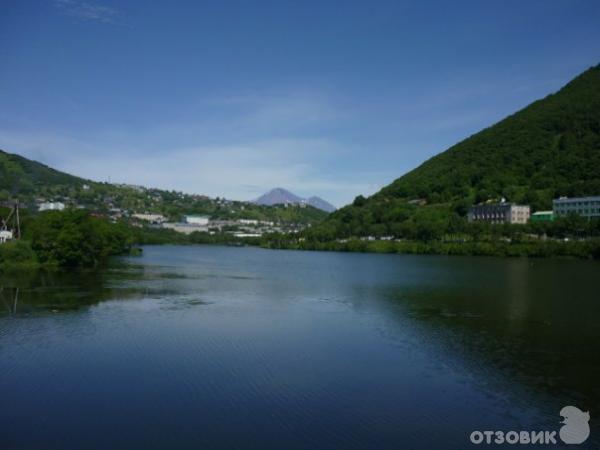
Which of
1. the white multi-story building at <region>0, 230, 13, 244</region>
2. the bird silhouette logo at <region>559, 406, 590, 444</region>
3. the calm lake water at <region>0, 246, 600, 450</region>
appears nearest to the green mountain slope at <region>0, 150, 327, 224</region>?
the white multi-story building at <region>0, 230, 13, 244</region>

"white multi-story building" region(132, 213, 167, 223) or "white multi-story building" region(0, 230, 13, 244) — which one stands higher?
"white multi-story building" region(132, 213, 167, 223)

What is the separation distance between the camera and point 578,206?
8794 centimetres

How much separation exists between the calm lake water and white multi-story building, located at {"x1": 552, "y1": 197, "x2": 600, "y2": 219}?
63.1 metres

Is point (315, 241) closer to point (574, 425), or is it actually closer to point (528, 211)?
point (528, 211)

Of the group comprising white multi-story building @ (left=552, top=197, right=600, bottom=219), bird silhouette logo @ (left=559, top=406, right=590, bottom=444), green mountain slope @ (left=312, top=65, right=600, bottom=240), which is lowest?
bird silhouette logo @ (left=559, top=406, right=590, bottom=444)

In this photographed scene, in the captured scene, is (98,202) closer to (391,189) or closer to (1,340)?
(391,189)

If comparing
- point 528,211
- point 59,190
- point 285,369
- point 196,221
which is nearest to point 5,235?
point 285,369

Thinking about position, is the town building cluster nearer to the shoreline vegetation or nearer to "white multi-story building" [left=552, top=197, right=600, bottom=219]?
"white multi-story building" [left=552, top=197, right=600, bottom=219]

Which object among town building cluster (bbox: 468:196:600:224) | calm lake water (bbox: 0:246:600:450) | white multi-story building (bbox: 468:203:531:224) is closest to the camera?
calm lake water (bbox: 0:246:600:450)

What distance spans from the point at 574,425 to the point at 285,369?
23.5ft

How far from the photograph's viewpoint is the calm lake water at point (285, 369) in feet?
36.8

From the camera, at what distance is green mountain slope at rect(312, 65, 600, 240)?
100 metres

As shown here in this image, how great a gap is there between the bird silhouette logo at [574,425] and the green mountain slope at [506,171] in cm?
7838

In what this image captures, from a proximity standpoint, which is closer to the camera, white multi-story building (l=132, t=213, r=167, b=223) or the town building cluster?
the town building cluster
